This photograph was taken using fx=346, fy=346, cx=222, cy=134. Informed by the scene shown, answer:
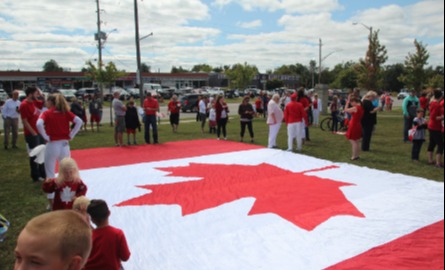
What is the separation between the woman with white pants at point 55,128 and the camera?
5293 millimetres

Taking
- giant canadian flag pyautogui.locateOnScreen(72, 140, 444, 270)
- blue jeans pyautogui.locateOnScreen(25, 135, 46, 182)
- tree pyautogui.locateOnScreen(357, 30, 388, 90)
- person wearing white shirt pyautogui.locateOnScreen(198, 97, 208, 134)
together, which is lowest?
giant canadian flag pyautogui.locateOnScreen(72, 140, 444, 270)

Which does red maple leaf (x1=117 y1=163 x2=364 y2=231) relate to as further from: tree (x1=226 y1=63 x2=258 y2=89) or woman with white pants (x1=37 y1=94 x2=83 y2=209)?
tree (x1=226 y1=63 x2=258 y2=89)

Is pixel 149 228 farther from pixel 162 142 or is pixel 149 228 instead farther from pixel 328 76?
pixel 328 76

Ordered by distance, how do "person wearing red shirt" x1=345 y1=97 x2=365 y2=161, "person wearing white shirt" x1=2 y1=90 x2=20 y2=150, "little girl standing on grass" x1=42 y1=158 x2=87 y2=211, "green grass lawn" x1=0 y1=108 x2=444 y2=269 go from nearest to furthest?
"little girl standing on grass" x1=42 y1=158 x2=87 y2=211 < "green grass lawn" x1=0 y1=108 x2=444 y2=269 < "person wearing red shirt" x1=345 y1=97 x2=365 y2=161 < "person wearing white shirt" x1=2 y1=90 x2=20 y2=150

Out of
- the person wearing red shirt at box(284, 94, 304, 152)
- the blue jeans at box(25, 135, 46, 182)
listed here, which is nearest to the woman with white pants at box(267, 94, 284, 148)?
the person wearing red shirt at box(284, 94, 304, 152)

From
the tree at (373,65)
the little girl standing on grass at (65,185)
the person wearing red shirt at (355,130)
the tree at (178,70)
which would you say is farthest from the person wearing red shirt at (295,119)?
the tree at (178,70)

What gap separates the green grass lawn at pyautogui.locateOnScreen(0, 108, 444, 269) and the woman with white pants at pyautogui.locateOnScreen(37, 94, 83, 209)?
2.90 ft

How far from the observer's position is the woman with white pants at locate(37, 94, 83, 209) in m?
5.29

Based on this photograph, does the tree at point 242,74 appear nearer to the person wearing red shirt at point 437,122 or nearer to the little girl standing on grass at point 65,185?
the person wearing red shirt at point 437,122

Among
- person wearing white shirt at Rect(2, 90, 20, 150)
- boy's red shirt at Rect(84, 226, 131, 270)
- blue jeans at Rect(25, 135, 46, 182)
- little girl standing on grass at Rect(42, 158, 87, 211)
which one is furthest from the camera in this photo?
person wearing white shirt at Rect(2, 90, 20, 150)

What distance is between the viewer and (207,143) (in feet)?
39.9

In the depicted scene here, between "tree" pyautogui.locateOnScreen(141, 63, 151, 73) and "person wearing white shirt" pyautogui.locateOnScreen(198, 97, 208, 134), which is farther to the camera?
"tree" pyautogui.locateOnScreen(141, 63, 151, 73)

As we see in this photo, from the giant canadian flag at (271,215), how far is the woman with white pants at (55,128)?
3.44 feet

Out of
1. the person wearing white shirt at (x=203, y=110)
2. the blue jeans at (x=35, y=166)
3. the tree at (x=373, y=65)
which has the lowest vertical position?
the blue jeans at (x=35, y=166)
